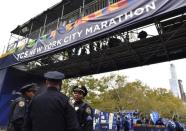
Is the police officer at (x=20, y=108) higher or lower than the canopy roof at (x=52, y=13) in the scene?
lower

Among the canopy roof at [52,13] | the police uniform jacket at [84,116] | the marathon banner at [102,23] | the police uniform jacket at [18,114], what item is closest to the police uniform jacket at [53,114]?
the police uniform jacket at [84,116]

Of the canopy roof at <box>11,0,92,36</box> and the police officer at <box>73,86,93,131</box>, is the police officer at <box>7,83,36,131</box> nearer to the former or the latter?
the police officer at <box>73,86,93,131</box>

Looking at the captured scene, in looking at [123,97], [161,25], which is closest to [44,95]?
[161,25]

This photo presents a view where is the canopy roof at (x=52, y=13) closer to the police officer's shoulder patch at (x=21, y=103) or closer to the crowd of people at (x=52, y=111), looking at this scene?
the police officer's shoulder patch at (x=21, y=103)

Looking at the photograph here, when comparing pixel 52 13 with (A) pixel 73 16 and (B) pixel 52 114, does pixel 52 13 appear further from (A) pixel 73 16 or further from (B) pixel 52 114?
(B) pixel 52 114

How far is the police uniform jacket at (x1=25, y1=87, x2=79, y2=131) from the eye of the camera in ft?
8.12

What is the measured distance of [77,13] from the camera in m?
12.3

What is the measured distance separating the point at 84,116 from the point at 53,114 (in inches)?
48.6

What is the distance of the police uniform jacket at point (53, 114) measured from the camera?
97.4 inches

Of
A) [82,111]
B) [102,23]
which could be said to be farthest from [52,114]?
[102,23]

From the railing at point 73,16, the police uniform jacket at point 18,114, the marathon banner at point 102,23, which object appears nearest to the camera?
the police uniform jacket at point 18,114

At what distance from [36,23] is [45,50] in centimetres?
555

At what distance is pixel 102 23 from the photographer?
317 inches

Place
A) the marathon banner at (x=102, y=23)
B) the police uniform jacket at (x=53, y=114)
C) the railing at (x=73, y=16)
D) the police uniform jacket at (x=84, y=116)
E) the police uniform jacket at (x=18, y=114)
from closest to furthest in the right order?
the police uniform jacket at (x=53, y=114), the police uniform jacket at (x=84, y=116), the police uniform jacket at (x=18, y=114), the marathon banner at (x=102, y=23), the railing at (x=73, y=16)
